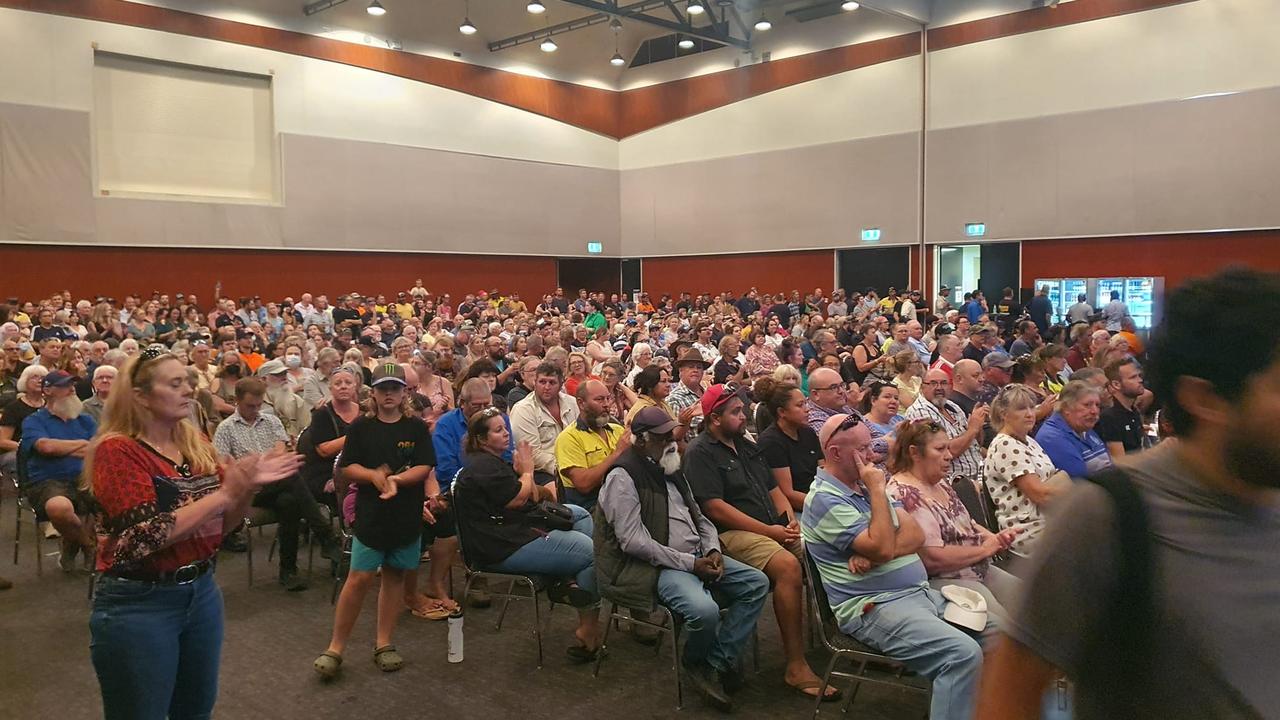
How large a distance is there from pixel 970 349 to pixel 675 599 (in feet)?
22.2

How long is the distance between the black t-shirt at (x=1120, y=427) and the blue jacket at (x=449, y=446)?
375 cm

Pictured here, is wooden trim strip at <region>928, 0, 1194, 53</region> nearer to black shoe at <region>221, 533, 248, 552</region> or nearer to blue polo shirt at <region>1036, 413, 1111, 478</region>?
blue polo shirt at <region>1036, 413, 1111, 478</region>

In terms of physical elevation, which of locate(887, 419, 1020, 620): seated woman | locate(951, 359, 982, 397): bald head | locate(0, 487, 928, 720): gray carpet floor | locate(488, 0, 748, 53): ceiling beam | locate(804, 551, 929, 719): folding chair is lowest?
locate(0, 487, 928, 720): gray carpet floor

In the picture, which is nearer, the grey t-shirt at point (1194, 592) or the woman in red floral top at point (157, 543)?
the grey t-shirt at point (1194, 592)

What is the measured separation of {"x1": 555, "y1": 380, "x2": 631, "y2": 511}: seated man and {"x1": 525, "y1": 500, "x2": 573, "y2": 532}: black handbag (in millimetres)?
263

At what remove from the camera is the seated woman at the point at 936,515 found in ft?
12.9

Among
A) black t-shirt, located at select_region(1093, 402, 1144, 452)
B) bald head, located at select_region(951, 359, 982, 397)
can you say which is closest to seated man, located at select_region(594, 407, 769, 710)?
black t-shirt, located at select_region(1093, 402, 1144, 452)

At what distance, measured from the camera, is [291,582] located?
588 cm

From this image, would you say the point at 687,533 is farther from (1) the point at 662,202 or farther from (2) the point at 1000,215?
(1) the point at 662,202

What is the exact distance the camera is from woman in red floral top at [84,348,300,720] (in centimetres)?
251

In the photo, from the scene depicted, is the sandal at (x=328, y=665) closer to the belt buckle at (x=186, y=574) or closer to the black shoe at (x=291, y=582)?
the black shoe at (x=291, y=582)

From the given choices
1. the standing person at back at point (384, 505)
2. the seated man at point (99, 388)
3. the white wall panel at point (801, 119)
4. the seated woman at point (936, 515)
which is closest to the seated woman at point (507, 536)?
the standing person at back at point (384, 505)

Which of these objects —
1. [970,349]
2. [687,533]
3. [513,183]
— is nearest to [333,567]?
[687,533]

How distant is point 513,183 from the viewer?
82.3 feet
